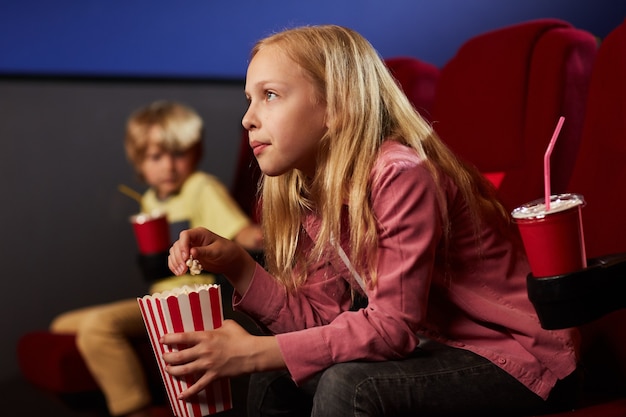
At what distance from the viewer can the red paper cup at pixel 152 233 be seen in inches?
84.6

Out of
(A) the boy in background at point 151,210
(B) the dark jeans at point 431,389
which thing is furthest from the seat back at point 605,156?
(A) the boy in background at point 151,210

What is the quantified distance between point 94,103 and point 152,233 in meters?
0.75

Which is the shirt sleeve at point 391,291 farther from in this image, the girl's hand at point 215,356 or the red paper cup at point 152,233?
the red paper cup at point 152,233

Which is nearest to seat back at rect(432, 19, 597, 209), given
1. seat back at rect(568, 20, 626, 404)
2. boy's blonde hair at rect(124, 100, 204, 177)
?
seat back at rect(568, 20, 626, 404)

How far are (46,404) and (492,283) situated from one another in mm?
1633

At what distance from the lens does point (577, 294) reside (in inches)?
37.8

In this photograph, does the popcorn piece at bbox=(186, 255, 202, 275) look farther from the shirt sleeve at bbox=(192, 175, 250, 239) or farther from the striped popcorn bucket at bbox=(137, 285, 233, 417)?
the shirt sleeve at bbox=(192, 175, 250, 239)

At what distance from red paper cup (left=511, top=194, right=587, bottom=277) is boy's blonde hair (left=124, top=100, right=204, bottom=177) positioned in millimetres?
1783

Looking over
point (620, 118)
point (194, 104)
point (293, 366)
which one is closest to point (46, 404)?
point (194, 104)

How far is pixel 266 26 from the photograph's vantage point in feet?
9.46

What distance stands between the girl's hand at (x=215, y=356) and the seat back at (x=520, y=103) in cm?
63

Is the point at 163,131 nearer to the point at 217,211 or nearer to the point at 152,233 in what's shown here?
the point at 217,211

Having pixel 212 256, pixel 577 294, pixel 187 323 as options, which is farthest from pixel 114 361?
pixel 577 294

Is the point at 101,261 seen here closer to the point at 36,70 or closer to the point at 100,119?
the point at 100,119
